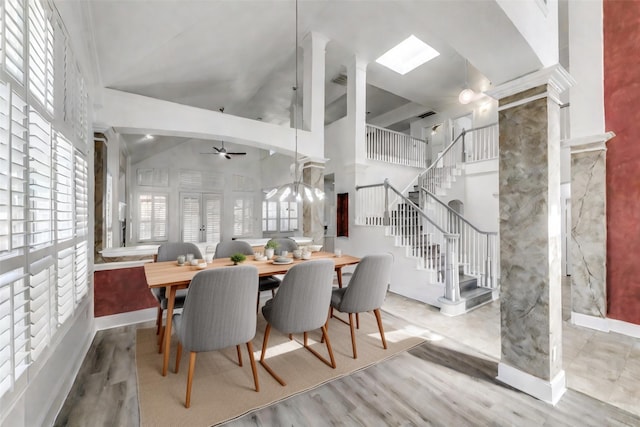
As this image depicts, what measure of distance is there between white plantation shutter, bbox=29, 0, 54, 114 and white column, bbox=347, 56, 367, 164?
469cm

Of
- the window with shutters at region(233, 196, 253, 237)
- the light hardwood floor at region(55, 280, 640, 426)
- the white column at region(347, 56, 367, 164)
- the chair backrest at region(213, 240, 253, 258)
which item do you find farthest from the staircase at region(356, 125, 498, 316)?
the window with shutters at region(233, 196, 253, 237)

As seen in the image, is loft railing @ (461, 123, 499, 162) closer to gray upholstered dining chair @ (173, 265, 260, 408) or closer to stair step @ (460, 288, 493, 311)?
stair step @ (460, 288, 493, 311)

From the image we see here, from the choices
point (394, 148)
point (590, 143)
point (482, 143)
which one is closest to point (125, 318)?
point (590, 143)

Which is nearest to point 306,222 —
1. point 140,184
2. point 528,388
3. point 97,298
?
point 97,298

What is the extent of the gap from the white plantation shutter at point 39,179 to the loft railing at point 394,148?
548 centimetres

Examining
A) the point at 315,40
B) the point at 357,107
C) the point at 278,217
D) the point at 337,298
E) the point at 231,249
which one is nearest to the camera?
the point at 337,298

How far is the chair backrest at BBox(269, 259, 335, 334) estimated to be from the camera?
208cm

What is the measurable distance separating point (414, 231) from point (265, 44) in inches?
157

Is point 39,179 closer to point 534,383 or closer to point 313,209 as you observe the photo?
point 534,383

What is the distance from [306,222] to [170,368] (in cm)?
307

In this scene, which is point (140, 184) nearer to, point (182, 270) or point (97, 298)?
point (97, 298)

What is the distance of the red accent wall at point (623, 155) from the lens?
308 cm

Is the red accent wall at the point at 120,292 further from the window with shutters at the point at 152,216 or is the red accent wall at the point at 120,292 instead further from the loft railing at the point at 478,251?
the window with shutters at the point at 152,216

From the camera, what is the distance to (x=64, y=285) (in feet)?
6.40
